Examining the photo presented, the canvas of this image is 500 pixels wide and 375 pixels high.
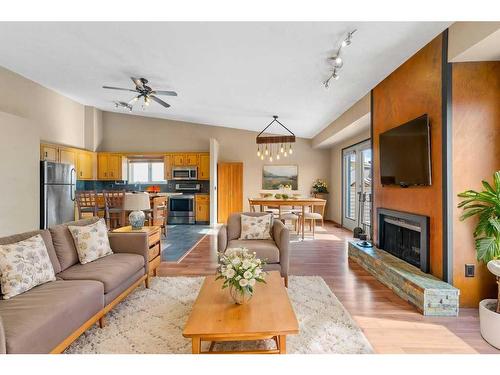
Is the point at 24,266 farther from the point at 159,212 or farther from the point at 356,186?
the point at 356,186

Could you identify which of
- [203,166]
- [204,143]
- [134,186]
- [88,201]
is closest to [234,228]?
[88,201]

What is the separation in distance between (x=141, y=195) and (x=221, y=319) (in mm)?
2249

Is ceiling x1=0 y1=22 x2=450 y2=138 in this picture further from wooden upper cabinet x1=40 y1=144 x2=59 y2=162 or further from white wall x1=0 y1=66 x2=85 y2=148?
wooden upper cabinet x1=40 y1=144 x2=59 y2=162

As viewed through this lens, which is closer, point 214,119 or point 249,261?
point 249,261

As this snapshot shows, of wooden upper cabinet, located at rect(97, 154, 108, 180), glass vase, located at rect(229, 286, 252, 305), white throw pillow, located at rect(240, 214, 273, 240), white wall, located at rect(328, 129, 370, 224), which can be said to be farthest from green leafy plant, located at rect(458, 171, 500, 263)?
wooden upper cabinet, located at rect(97, 154, 108, 180)

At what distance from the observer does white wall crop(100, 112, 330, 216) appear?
817 centimetres

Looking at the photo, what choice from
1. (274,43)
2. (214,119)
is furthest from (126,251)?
(214,119)

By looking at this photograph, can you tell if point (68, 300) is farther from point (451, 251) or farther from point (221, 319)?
point (451, 251)

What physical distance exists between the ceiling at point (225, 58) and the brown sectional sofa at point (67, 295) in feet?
7.55

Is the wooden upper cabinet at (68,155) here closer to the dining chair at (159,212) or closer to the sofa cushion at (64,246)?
the dining chair at (159,212)

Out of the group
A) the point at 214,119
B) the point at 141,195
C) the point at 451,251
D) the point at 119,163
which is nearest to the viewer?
the point at 451,251

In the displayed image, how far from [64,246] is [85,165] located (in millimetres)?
5784

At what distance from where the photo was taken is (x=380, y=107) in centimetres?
382

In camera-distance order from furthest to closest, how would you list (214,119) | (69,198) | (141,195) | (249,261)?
(214,119)
(69,198)
(141,195)
(249,261)
